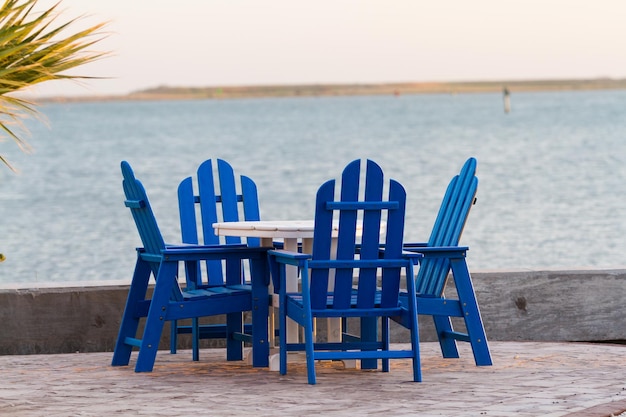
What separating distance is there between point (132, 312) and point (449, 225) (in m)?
1.93

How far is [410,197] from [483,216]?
15.3ft

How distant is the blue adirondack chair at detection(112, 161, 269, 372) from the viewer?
6297mm

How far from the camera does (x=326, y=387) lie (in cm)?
572

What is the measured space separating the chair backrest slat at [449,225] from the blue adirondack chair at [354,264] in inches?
24.5

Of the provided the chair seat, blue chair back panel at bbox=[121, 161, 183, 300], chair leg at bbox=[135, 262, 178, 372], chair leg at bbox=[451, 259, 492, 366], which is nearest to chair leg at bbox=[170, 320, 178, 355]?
blue chair back panel at bbox=[121, 161, 183, 300]

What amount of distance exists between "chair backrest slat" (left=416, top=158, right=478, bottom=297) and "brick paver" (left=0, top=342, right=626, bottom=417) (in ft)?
1.51

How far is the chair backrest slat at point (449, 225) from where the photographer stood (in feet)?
21.4

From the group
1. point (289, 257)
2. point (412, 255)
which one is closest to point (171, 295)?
point (289, 257)

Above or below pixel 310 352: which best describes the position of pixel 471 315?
above

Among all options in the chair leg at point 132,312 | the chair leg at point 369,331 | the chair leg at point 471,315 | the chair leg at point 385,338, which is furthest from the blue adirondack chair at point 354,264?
the chair leg at point 132,312

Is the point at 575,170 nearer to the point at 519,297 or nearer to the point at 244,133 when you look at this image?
the point at 519,297

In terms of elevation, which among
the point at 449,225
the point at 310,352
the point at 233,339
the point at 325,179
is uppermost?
the point at 325,179

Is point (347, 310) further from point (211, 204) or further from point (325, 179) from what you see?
A: point (325, 179)

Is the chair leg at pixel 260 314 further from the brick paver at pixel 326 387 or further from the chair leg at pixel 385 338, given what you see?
the chair leg at pixel 385 338
